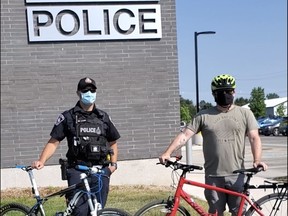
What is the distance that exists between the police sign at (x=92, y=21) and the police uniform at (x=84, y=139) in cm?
485

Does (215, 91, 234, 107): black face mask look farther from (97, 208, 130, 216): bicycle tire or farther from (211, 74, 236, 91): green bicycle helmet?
(97, 208, 130, 216): bicycle tire

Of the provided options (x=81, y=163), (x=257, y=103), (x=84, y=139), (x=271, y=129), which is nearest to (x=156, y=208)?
(x=81, y=163)

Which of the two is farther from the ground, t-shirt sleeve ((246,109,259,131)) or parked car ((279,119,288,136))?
t-shirt sleeve ((246,109,259,131))

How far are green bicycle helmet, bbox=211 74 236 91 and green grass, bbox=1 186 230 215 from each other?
311cm

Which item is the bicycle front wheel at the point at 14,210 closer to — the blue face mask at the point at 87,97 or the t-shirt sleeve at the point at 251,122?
the blue face mask at the point at 87,97

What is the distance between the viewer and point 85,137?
436 cm

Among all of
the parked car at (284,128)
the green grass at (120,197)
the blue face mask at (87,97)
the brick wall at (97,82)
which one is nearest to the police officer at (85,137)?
the blue face mask at (87,97)

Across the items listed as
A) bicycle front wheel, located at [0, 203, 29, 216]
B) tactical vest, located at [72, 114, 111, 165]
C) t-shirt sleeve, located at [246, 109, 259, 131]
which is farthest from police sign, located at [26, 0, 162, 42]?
t-shirt sleeve, located at [246, 109, 259, 131]

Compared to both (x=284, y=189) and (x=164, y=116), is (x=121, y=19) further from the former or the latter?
(x=284, y=189)

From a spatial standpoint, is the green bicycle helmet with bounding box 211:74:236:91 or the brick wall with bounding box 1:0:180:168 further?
the brick wall with bounding box 1:0:180:168

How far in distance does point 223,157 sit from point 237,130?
11.3 inches

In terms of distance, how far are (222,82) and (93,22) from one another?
524cm

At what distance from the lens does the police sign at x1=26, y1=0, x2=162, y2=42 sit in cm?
893

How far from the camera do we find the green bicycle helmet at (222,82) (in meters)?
4.38
